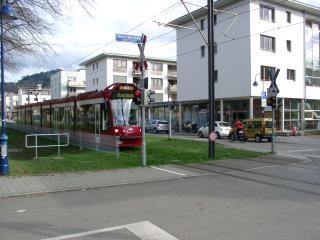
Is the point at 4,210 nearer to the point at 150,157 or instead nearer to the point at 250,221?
the point at 250,221

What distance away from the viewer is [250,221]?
263 inches

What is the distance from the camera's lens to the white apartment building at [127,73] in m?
71.9

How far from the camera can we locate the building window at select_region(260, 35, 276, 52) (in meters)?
40.0

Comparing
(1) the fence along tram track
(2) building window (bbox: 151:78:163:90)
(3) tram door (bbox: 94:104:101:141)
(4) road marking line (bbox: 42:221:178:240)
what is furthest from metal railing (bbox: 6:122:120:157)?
(2) building window (bbox: 151:78:163:90)

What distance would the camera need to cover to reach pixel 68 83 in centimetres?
10031

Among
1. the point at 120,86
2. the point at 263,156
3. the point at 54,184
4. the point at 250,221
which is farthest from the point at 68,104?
the point at 250,221

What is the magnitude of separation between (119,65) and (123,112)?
5461 cm

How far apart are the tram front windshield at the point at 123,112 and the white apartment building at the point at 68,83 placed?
8118 cm

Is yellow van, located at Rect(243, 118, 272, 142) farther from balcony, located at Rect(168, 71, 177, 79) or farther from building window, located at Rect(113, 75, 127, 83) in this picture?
balcony, located at Rect(168, 71, 177, 79)

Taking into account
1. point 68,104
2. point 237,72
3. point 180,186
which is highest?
point 237,72

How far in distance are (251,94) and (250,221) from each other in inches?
1294

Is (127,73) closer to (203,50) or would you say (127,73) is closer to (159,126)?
(159,126)

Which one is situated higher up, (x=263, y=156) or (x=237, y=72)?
(x=237, y=72)

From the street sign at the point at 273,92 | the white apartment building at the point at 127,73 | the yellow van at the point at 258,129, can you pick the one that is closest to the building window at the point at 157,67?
the white apartment building at the point at 127,73
